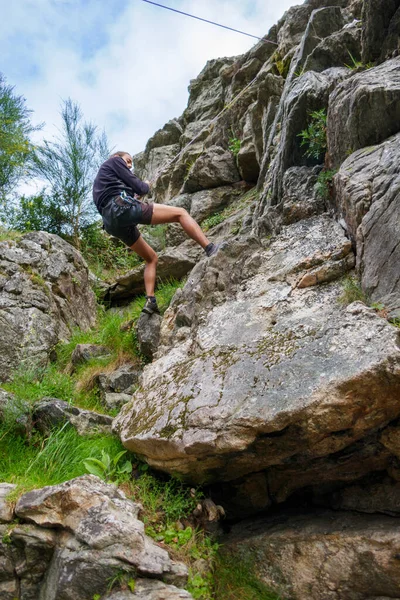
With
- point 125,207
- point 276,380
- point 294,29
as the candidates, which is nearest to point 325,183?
point 125,207

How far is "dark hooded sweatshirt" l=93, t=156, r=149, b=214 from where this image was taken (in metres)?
5.64

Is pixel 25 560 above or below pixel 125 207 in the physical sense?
below

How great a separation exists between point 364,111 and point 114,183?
3.06 metres

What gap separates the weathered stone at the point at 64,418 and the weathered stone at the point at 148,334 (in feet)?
4.45

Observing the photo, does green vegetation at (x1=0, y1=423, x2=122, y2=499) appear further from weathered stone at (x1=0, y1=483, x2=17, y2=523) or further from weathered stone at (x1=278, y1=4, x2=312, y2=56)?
weathered stone at (x1=278, y1=4, x2=312, y2=56)

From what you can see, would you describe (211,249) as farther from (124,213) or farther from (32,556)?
(32,556)

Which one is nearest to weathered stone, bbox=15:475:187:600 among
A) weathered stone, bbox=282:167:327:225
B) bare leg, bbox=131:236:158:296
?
bare leg, bbox=131:236:158:296

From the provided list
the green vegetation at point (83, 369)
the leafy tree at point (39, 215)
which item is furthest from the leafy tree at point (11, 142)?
the green vegetation at point (83, 369)

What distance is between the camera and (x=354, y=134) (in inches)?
180

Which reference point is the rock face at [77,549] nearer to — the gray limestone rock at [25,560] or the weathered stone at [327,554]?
the gray limestone rock at [25,560]

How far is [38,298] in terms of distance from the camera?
648cm

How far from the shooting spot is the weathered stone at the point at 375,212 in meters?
3.37

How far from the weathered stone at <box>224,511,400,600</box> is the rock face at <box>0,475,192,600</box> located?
88 cm

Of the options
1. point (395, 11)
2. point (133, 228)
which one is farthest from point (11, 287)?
point (395, 11)
